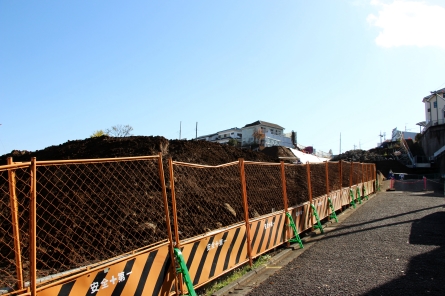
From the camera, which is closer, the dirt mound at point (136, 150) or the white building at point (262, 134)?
the dirt mound at point (136, 150)

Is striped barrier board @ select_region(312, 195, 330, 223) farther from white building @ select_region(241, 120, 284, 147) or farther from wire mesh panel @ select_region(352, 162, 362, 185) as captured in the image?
white building @ select_region(241, 120, 284, 147)

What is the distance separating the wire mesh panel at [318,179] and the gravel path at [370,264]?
177cm

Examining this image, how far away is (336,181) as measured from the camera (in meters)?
14.8

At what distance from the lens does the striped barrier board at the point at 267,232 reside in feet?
21.1

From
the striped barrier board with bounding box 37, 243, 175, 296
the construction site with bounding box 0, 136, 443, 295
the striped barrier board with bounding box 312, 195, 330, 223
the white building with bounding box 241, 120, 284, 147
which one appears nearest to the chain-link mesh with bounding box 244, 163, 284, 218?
the construction site with bounding box 0, 136, 443, 295

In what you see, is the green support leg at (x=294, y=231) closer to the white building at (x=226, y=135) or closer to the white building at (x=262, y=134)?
the white building at (x=262, y=134)

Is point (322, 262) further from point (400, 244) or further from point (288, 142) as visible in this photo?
point (288, 142)

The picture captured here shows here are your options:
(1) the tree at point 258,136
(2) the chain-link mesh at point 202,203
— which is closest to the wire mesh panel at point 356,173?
(2) the chain-link mesh at point 202,203

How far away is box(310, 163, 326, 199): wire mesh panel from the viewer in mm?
11788

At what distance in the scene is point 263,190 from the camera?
45.5ft

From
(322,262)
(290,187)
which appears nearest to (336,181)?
(290,187)

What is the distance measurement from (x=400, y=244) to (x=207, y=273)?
5.11 meters

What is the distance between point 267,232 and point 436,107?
7246 cm

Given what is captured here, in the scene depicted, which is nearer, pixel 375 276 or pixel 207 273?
pixel 207 273
